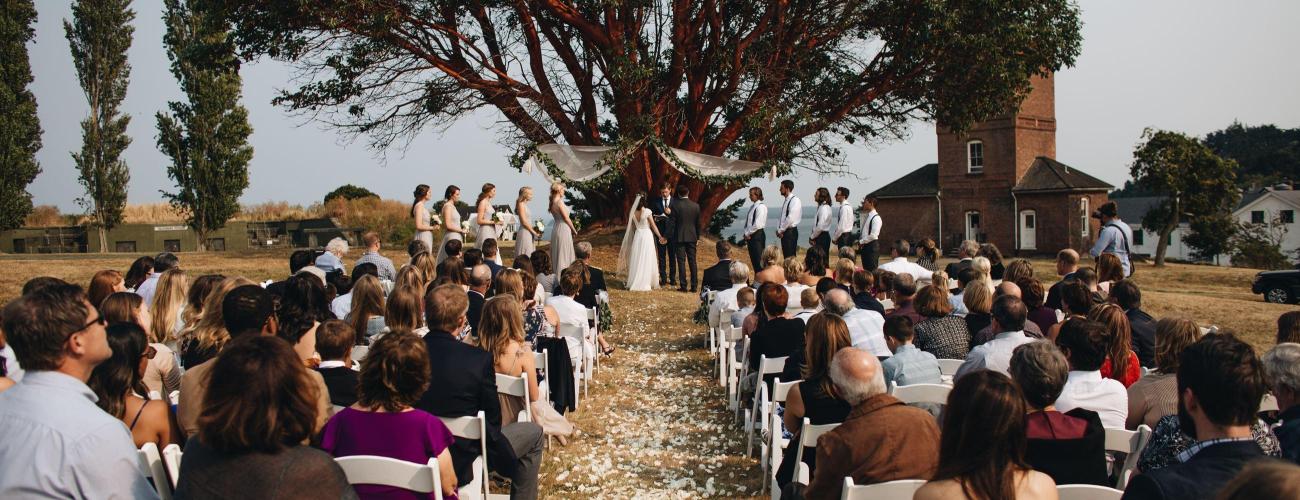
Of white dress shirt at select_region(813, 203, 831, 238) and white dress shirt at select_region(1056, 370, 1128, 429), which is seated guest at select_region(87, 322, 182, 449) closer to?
white dress shirt at select_region(1056, 370, 1128, 429)

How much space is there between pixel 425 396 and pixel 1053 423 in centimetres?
296

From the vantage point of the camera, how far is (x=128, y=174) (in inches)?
1203

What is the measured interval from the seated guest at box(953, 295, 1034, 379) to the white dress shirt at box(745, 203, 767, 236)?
908cm

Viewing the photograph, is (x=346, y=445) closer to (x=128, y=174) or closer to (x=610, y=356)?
(x=610, y=356)

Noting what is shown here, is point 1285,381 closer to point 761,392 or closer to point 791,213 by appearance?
point 761,392

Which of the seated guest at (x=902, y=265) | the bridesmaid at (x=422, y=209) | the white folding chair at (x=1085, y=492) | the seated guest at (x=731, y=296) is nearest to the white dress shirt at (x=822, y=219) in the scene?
the seated guest at (x=902, y=265)

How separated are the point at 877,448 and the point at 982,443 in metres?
0.72

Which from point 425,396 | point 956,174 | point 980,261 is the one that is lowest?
point 425,396

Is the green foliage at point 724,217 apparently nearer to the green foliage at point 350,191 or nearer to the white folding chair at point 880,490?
the white folding chair at point 880,490

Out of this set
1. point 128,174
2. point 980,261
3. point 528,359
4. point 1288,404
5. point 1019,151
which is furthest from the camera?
point 1019,151

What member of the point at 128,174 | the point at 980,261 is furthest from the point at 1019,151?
the point at 128,174

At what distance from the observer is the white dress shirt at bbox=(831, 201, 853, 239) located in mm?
14798

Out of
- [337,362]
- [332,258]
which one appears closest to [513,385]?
[337,362]

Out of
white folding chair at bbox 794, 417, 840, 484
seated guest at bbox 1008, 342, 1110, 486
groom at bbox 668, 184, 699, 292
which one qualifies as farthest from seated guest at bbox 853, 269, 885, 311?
groom at bbox 668, 184, 699, 292
